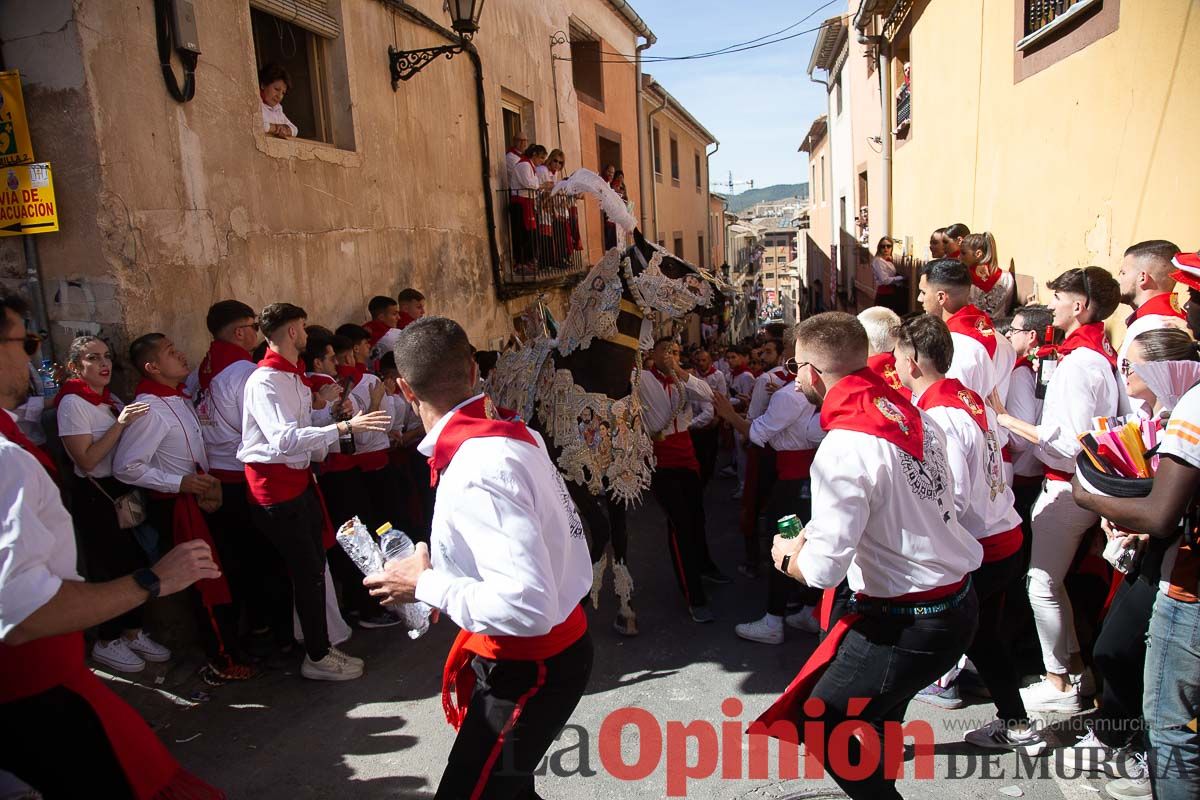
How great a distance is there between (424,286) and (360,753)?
16.2 ft

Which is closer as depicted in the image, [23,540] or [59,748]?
[23,540]

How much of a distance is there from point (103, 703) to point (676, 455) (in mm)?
3234

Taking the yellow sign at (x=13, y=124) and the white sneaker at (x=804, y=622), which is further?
the white sneaker at (x=804, y=622)

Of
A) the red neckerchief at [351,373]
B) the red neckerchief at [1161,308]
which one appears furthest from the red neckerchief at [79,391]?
the red neckerchief at [1161,308]

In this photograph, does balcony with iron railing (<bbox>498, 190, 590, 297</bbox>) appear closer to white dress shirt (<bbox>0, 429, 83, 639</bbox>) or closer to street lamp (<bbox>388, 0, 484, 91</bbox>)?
street lamp (<bbox>388, 0, 484, 91</bbox>)

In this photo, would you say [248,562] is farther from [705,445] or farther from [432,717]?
[705,445]

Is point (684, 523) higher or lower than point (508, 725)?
lower

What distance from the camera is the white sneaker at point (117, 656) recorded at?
4.05 meters

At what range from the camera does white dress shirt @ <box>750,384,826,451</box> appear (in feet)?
14.6

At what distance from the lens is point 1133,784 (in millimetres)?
2996

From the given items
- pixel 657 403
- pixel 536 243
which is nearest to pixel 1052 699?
pixel 657 403

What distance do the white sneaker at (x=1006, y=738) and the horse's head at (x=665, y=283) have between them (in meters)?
2.35

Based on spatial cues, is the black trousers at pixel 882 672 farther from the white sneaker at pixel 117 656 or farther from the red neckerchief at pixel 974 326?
the white sneaker at pixel 117 656

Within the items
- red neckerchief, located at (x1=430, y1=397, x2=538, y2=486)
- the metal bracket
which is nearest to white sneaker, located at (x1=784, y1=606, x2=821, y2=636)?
red neckerchief, located at (x1=430, y1=397, x2=538, y2=486)
